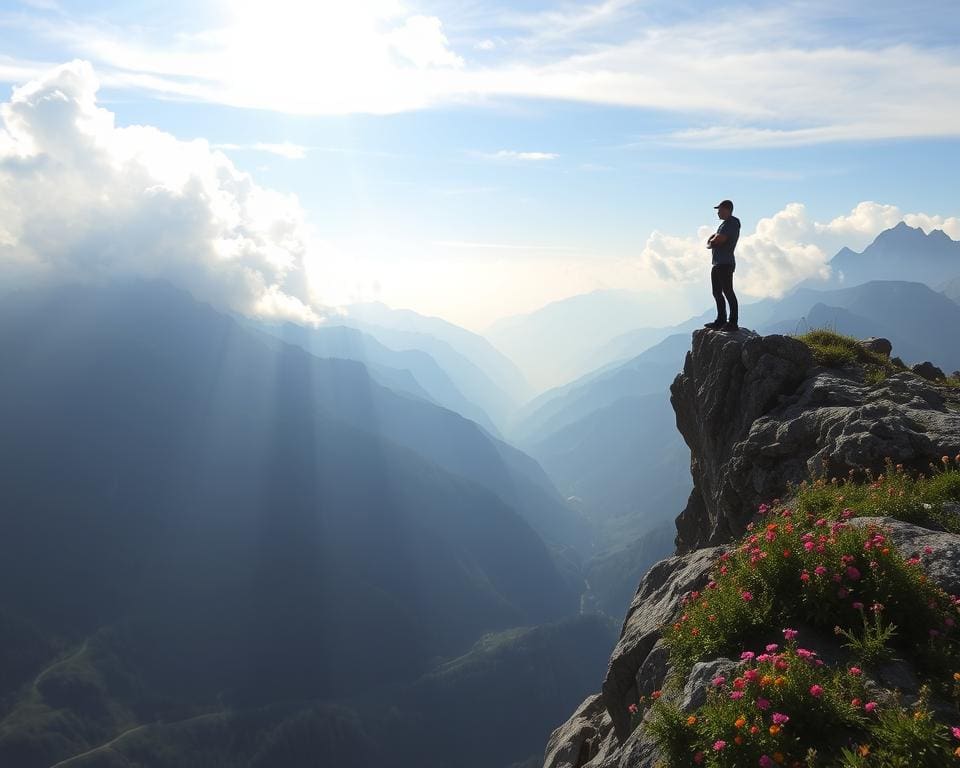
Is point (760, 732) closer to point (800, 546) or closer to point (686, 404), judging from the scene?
point (800, 546)

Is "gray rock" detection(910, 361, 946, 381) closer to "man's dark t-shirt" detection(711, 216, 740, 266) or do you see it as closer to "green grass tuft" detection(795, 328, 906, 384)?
"green grass tuft" detection(795, 328, 906, 384)

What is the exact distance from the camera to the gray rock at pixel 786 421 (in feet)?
46.6

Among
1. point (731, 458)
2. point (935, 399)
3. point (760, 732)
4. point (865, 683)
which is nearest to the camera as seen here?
point (760, 732)

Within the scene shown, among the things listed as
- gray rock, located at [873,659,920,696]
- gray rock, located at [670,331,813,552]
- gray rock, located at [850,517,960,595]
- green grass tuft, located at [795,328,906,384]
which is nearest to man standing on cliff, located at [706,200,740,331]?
gray rock, located at [670,331,813,552]

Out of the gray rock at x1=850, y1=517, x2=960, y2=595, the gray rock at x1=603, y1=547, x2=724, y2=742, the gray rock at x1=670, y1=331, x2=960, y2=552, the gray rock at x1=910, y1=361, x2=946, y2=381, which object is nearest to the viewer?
the gray rock at x1=850, y1=517, x2=960, y2=595

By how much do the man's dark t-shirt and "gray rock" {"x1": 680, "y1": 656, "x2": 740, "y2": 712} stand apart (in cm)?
1575

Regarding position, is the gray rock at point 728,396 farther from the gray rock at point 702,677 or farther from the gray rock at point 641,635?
the gray rock at point 702,677

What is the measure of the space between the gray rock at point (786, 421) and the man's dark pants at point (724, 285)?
103 cm

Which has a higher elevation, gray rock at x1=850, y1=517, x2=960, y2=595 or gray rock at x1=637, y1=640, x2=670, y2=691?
gray rock at x1=850, y1=517, x2=960, y2=595

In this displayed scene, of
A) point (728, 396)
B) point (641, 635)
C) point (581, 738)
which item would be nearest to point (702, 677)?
point (641, 635)

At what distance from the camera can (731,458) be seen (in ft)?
63.1

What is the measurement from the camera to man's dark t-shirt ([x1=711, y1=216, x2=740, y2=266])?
20547mm

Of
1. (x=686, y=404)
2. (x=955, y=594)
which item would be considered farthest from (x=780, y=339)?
(x=955, y=594)

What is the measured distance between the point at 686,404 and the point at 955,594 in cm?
1872
